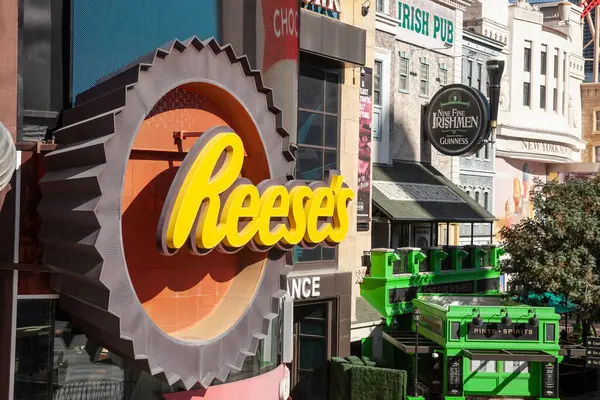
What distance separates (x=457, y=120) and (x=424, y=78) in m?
2.52

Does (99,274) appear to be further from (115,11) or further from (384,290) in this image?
(384,290)

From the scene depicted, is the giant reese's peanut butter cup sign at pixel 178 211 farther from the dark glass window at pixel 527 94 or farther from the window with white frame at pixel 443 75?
the dark glass window at pixel 527 94

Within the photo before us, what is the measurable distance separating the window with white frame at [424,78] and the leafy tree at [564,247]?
6736mm

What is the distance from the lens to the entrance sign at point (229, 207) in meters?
13.7

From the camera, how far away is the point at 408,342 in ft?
90.8

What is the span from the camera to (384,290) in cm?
2938

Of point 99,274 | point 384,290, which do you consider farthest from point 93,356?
point 384,290

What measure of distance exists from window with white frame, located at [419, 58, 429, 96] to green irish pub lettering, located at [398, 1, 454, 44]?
127cm

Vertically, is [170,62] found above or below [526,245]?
above

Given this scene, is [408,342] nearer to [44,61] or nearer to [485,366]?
[485,366]

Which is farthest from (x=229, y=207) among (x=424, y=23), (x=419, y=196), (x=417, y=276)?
(x=424, y=23)

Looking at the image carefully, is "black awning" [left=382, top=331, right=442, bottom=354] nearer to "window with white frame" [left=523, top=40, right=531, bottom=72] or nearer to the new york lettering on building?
the new york lettering on building

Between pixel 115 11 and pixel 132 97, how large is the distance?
357 centimetres

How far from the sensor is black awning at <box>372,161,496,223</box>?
3139 cm
